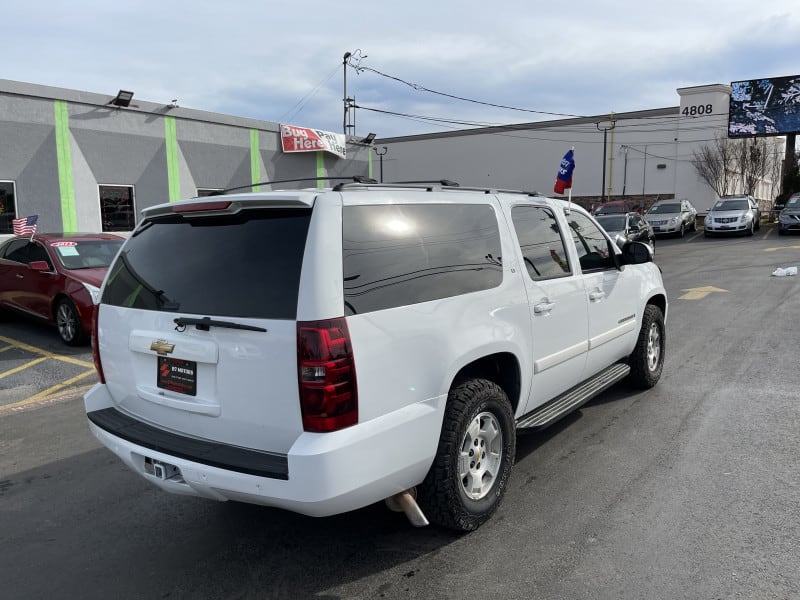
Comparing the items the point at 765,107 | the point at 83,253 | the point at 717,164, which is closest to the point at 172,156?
the point at 83,253

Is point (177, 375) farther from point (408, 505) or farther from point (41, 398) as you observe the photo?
point (41, 398)

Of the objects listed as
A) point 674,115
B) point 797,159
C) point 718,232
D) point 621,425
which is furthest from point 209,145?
point 797,159

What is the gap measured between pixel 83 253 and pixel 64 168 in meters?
8.59

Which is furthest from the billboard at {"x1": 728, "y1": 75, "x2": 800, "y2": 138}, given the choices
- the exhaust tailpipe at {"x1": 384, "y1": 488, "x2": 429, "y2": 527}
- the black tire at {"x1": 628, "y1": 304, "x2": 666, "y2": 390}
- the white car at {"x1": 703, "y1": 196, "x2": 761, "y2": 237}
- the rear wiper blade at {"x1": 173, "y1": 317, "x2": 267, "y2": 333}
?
the rear wiper blade at {"x1": 173, "y1": 317, "x2": 267, "y2": 333}

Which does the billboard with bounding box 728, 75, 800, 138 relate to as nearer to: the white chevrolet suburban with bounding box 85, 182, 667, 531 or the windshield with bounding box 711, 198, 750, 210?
the windshield with bounding box 711, 198, 750, 210

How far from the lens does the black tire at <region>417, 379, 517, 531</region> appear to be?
10.0ft

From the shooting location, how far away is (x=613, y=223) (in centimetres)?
1952

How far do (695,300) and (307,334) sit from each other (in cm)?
1010

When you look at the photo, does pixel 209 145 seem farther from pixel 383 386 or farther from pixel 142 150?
pixel 383 386

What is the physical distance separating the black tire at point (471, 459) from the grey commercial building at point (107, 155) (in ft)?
46.3

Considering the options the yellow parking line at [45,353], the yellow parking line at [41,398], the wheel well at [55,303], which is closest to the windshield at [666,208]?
the wheel well at [55,303]

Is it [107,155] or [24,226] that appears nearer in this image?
[24,226]

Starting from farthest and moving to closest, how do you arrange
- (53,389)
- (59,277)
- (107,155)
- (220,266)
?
(107,155) → (59,277) → (53,389) → (220,266)

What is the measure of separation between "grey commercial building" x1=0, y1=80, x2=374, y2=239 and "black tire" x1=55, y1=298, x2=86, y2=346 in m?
8.53
